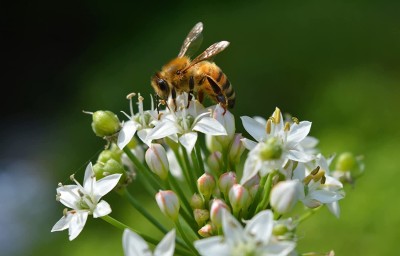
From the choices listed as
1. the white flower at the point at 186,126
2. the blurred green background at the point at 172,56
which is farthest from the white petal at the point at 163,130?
the blurred green background at the point at 172,56

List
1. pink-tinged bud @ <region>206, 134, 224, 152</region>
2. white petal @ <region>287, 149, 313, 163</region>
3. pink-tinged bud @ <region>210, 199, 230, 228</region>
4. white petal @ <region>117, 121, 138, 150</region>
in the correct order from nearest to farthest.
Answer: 1. pink-tinged bud @ <region>210, 199, 230, 228</region>
2. white petal @ <region>287, 149, 313, 163</region>
3. white petal @ <region>117, 121, 138, 150</region>
4. pink-tinged bud @ <region>206, 134, 224, 152</region>

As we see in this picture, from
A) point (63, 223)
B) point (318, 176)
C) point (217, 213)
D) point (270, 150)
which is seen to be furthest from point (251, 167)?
point (63, 223)

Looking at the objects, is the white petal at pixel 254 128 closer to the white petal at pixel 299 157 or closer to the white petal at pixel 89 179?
the white petal at pixel 299 157

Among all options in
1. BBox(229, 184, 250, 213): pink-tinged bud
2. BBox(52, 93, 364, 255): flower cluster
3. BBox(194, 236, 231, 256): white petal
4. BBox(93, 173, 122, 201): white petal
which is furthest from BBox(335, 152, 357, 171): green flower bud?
BBox(194, 236, 231, 256): white petal

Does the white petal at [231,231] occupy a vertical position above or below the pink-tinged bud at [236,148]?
below

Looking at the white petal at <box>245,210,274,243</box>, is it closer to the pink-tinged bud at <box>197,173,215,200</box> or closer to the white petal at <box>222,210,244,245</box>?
the white petal at <box>222,210,244,245</box>

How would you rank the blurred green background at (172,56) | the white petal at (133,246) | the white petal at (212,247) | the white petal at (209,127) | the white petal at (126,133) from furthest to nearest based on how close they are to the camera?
the blurred green background at (172,56) < the white petal at (126,133) < the white petal at (209,127) < the white petal at (133,246) < the white petal at (212,247)

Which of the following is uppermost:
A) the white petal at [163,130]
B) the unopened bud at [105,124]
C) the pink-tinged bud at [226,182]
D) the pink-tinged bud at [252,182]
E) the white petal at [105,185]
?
the unopened bud at [105,124]
